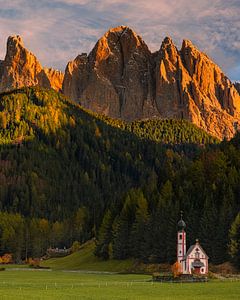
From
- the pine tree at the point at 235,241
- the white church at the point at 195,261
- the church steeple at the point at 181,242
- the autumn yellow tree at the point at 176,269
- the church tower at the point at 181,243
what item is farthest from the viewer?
the church steeple at the point at 181,242

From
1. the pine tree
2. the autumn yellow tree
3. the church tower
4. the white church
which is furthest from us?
the church tower

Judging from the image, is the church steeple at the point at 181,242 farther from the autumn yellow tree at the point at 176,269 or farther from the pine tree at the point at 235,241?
the pine tree at the point at 235,241

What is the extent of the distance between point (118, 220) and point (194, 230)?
78.4 feet

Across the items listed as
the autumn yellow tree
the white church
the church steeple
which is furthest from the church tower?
the autumn yellow tree

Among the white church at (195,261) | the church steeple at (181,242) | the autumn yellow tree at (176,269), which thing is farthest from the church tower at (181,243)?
the autumn yellow tree at (176,269)

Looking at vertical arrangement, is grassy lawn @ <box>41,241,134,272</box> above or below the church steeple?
below

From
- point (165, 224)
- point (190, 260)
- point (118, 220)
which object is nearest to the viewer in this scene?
point (190, 260)

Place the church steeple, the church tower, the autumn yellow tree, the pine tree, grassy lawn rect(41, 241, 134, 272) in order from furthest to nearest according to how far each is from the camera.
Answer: grassy lawn rect(41, 241, 134, 272) < the church steeple < the church tower < the pine tree < the autumn yellow tree

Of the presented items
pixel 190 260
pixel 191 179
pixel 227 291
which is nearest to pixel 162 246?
pixel 190 260

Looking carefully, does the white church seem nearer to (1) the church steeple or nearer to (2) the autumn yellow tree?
(2) the autumn yellow tree

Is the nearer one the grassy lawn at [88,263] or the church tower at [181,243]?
the church tower at [181,243]

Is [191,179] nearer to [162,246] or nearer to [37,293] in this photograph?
[162,246]

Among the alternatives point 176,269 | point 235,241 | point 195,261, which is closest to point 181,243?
point 195,261

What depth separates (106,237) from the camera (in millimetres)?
154750
